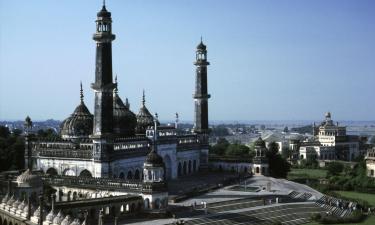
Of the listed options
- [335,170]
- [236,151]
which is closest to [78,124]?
[236,151]

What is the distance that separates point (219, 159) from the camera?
62750mm

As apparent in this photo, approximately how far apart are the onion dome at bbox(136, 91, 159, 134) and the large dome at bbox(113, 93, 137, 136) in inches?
150

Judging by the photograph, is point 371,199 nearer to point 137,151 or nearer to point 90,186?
point 137,151

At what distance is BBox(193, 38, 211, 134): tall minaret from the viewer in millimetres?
61844

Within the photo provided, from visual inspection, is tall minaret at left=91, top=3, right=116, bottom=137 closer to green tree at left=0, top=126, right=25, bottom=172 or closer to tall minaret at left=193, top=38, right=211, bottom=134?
green tree at left=0, top=126, right=25, bottom=172

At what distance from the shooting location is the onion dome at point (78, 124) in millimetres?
50719

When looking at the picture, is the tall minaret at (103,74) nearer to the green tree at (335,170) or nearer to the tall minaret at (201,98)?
the tall minaret at (201,98)

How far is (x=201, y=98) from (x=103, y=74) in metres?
18.9

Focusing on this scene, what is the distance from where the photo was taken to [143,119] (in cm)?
5756

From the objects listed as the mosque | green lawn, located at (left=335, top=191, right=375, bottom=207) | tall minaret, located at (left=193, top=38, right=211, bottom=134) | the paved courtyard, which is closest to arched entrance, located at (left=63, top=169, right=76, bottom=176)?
the mosque

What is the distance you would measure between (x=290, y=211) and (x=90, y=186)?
13747mm

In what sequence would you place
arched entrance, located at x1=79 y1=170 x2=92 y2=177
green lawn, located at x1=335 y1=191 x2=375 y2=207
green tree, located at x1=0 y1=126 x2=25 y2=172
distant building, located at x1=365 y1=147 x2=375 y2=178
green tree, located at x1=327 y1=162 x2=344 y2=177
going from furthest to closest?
green tree, located at x1=327 y1=162 x2=344 y2=177 → distant building, located at x1=365 y1=147 x2=375 y2=178 → green tree, located at x1=0 y1=126 x2=25 y2=172 → green lawn, located at x1=335 y1=191 x2=375 y2=207 → arched entrance, located at x1=79 y1=170 x2=92 y2=177

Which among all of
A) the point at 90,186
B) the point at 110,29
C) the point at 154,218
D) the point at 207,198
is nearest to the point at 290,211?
the point at 207,198

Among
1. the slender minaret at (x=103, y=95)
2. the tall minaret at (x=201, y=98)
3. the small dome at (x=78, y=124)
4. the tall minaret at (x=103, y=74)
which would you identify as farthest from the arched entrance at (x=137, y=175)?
the tall minaret at (x=201, y=98)
